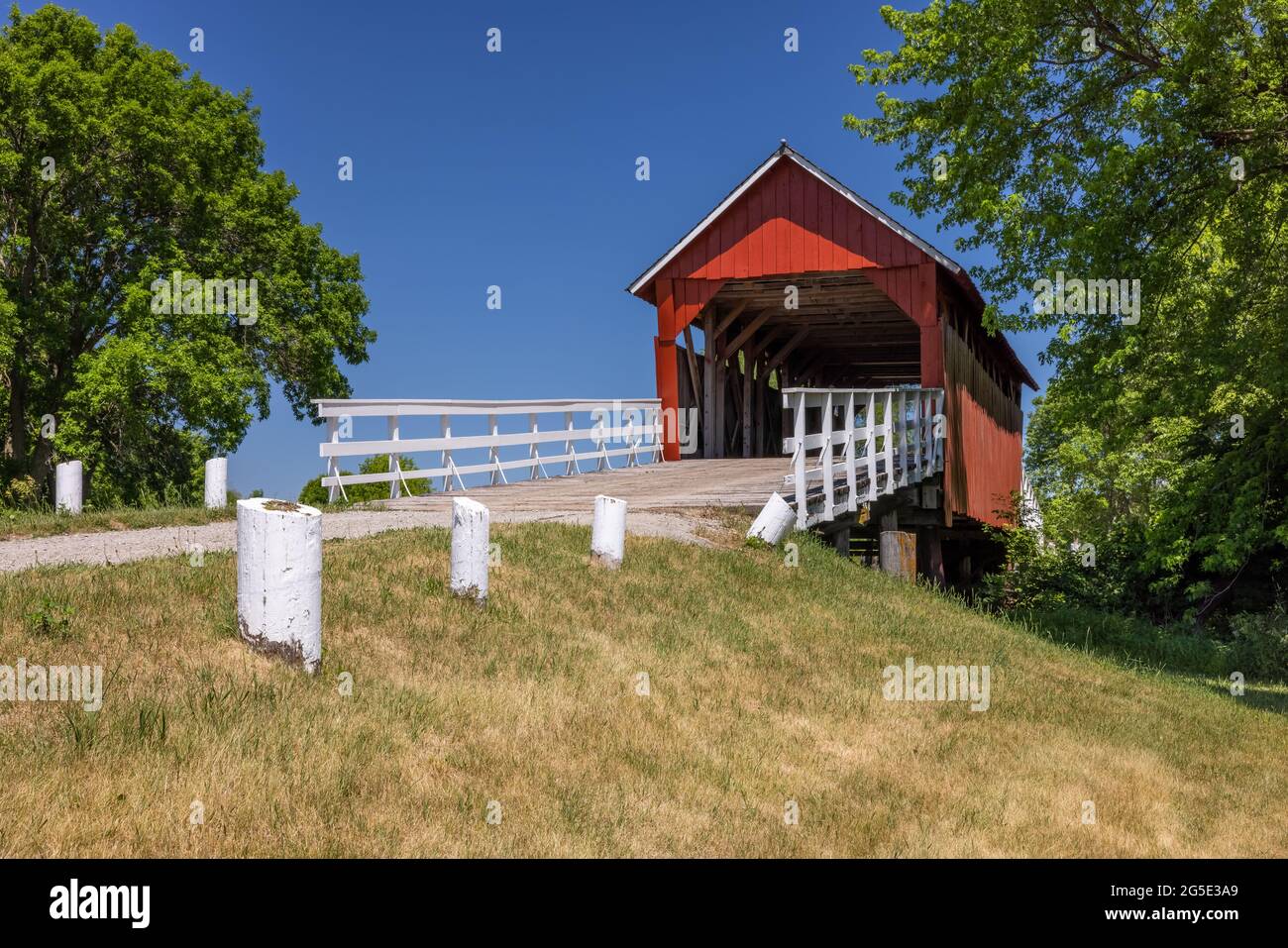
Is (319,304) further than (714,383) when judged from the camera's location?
Yes

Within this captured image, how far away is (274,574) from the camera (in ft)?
19.5

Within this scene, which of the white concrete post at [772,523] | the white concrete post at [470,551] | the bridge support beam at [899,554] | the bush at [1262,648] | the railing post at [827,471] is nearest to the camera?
the white concrete post at [470,551]

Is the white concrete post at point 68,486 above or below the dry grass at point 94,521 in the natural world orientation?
above

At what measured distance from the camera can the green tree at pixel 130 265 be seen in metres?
22.4

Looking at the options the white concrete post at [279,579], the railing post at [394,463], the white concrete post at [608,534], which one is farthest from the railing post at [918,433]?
the white concrete post at [279,579]

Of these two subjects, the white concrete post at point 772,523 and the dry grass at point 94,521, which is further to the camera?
the white concrete post at point 772,523

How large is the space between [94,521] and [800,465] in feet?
27.1

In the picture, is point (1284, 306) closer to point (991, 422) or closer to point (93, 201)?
point (991, 422)

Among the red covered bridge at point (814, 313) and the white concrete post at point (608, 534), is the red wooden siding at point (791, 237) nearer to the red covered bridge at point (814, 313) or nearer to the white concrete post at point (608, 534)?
the red covered bridge at point (814, 313)

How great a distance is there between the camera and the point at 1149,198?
45.5 feet

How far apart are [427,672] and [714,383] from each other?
59.0 ft

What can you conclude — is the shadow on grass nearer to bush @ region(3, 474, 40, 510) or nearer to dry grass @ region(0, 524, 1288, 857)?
Answer: dry grass @ region(0, 524, 1288, 857)

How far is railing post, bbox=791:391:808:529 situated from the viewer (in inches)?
505

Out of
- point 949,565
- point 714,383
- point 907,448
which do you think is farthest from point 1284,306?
point 949,565
